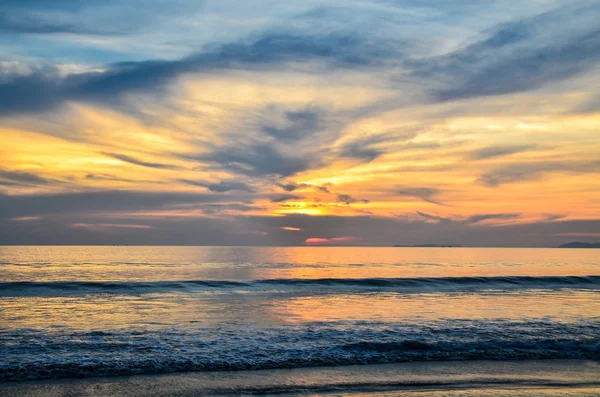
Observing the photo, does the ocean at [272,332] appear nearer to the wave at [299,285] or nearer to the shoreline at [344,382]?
the shoreline at [344,382]

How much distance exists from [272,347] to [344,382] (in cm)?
354

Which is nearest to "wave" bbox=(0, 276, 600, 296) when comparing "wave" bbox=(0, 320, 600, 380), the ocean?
the ocean

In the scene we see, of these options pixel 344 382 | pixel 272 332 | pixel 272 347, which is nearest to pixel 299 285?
pixel 272 332

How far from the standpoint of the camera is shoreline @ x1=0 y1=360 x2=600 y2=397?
31.2 feet

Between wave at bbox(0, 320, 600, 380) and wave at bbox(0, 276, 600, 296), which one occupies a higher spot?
wave at bbox(0, 320, 600, 380)

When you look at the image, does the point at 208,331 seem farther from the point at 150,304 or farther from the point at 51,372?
the point at 150,304

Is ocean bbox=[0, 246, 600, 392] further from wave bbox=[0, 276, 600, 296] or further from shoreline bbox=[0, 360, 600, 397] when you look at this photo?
wave bbox=[0, 276, 600, 296]

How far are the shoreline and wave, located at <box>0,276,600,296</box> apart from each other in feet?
75.4

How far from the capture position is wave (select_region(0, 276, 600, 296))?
32.5 m

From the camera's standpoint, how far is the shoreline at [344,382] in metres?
9.52

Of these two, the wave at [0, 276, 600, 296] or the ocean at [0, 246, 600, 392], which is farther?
the wave at [0, 276, 600, 296]

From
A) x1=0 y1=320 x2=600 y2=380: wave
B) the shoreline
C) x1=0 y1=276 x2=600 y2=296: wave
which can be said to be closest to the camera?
the shoreline

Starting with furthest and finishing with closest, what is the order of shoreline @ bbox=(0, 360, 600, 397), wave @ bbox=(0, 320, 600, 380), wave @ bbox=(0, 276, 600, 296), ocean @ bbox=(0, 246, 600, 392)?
wave @ bbox=(0, 276, 600, 296)
ocean @ bbox=(0, 246, 600, 392)
wave @ bbox=(0, 320, 600, 380)
shoreline @ bbox=(0, 360, 600, 397)

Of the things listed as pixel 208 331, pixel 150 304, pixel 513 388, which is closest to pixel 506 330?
pixel 513 388
